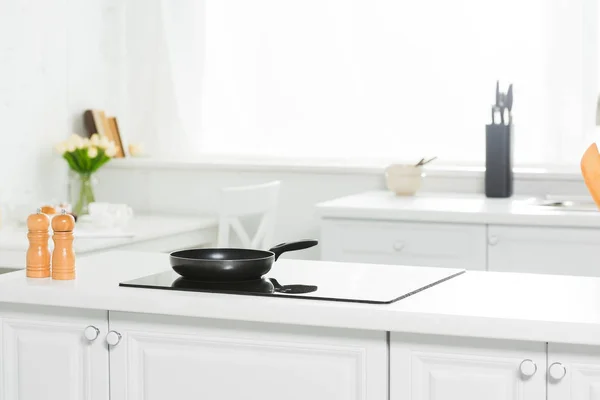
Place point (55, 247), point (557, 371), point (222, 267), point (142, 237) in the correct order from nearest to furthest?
1. point (557, 371)
2. point (222, 267)
3. point (55, 247)
4. point (142, 237)

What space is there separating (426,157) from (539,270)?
1.18 meters

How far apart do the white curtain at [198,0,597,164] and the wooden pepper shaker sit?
2569 millimetres

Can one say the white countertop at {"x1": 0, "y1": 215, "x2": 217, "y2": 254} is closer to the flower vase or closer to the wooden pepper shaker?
the flower vase

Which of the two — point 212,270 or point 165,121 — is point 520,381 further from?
point 165,121

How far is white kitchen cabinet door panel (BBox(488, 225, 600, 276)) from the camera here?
3.22 m

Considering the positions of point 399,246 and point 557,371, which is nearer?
point 557,371

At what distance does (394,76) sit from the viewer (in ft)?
14.4

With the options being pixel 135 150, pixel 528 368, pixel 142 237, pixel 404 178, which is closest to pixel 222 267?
pixel 528 368

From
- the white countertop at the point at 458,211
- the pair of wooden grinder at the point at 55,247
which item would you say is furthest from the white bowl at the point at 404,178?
the pair of wooden grinder at the point at 55,247

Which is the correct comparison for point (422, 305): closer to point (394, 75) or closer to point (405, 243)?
point (405, 243)

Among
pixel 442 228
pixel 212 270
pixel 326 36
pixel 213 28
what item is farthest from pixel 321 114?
A: pixel 212 270

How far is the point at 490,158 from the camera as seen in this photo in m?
3.85

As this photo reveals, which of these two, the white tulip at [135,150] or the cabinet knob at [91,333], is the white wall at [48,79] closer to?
the white tulip at [135,150]

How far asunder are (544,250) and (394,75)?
1377 mm
